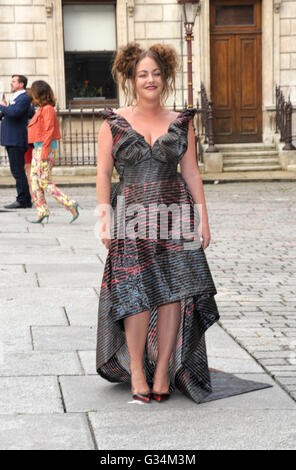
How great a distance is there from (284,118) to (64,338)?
49.8 ft

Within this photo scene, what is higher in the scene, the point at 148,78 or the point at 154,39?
the point at 154,39

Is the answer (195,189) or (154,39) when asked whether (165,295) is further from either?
(154,39)

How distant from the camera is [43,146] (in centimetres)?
1070

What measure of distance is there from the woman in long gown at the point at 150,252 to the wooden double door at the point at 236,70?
16358 mm

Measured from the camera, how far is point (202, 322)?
4.20 m

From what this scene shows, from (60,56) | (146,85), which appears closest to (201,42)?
(60,56)

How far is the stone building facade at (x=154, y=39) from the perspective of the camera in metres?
19.5

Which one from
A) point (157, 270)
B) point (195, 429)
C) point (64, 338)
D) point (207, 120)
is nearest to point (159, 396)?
point (195, 429)

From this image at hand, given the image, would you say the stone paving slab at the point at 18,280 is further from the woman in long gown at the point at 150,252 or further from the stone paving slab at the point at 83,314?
the woman in long gown at the point at 150,252

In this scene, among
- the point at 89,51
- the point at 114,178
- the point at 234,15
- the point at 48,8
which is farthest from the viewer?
the point at 89,51

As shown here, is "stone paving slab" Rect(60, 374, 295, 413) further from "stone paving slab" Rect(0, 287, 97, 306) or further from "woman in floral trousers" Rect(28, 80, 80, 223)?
"woman in floral trousers" Rect(28, 80, 80, 223)

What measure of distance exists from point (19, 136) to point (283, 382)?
27.9ft

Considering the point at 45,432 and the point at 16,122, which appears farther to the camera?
the point at 16,122

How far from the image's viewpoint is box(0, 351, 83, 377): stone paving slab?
452 cm
